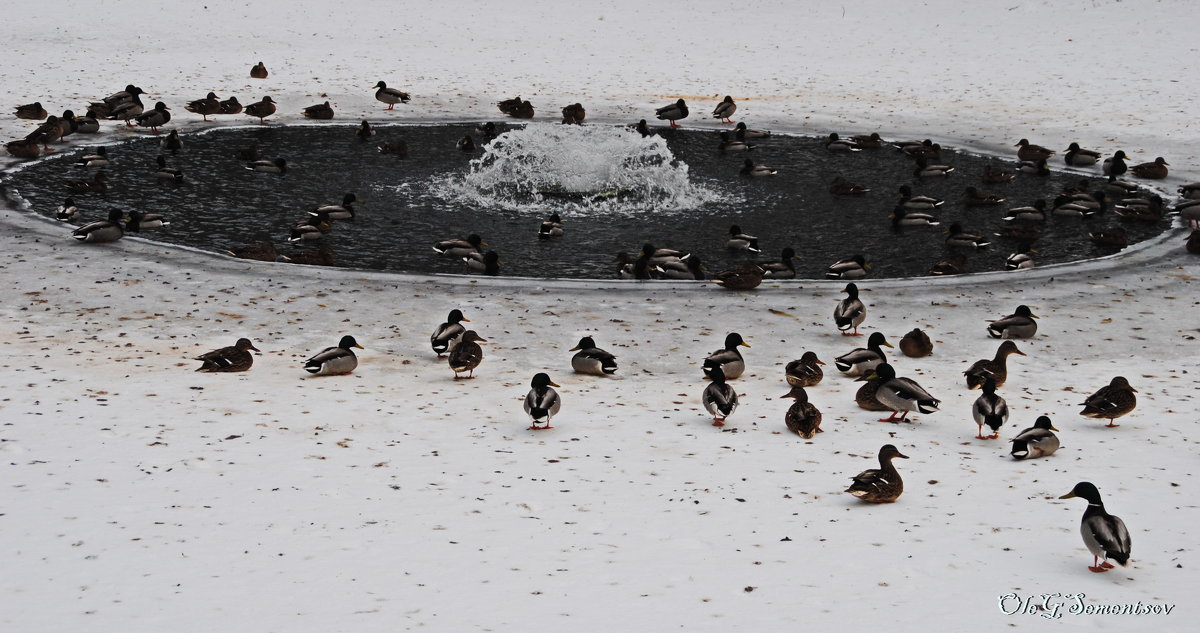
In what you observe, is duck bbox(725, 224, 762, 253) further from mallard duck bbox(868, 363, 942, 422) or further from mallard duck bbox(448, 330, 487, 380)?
mallard duck bbox(868, 363, 942, 422)

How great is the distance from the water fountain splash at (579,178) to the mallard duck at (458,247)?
12.0ft

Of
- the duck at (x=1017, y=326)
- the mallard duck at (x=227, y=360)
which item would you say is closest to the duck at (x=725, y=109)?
the duck at (x=1017, y=326)

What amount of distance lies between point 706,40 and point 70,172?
25521mm

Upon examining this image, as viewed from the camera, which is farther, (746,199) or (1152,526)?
(746,199)

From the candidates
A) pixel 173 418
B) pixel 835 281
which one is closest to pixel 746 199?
pixel 835 281

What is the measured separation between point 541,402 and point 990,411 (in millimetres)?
4409

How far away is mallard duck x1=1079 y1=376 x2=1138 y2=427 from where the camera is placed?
1235 cm

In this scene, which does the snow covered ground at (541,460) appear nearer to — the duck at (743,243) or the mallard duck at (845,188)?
the duck at (743,243)

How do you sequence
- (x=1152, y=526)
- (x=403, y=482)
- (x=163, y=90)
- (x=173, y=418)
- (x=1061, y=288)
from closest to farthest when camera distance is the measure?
(x=1152, y=526) → (x=403, y=482) → (x=173, y=418) → (x=1061, y=288) → (x=163, y=90)

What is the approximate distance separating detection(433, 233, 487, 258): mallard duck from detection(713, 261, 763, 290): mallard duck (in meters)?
4.03

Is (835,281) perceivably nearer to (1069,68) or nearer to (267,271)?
(267,271)

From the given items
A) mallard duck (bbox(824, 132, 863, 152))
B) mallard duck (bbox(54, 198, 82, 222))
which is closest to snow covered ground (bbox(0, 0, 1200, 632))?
mallard duck (bbox(54, 198, 82, 222))

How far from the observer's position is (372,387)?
1345 cm

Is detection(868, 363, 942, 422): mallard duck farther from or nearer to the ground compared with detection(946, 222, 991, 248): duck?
nearer to the ground
